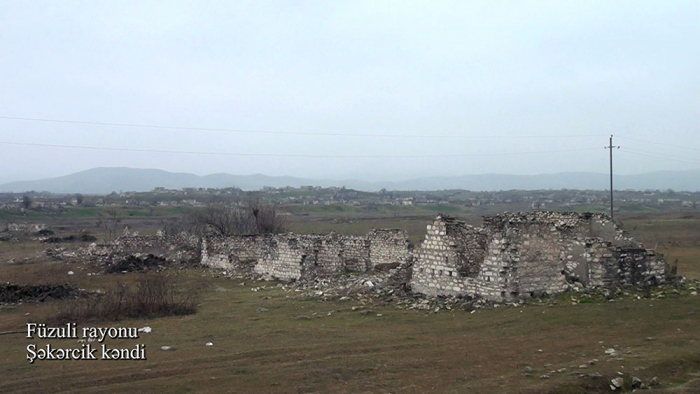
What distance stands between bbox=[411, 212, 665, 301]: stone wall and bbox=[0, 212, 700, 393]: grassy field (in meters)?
1.09

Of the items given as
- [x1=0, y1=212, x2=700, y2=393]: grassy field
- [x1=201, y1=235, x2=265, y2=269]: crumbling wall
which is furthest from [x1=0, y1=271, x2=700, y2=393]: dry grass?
[x1=201, y1=235, x2=265, y2=269]: crumbling wall

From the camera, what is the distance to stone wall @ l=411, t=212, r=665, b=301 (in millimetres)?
15516

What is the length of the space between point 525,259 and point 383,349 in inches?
250

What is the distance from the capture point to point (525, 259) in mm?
15516

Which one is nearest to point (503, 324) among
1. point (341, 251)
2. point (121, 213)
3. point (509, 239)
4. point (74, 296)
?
point (509, 239)

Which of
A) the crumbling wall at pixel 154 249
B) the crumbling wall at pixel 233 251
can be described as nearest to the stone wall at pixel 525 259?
the crumbling wall at pixel 233 251

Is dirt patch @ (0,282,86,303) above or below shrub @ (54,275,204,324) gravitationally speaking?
below

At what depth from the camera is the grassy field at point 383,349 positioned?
8.77m

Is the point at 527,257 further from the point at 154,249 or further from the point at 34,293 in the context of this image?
the point at 154,249

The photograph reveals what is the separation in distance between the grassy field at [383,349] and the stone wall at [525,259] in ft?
3.57

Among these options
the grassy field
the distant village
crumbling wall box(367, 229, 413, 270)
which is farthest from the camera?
the distant village

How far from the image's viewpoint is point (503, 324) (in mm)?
13086

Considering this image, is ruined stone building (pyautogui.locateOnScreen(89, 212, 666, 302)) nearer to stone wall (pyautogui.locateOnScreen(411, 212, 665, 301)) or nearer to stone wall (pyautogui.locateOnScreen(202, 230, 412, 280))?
stone wall (pyautogui.locateOnScreen(411, 212, 665, 301))

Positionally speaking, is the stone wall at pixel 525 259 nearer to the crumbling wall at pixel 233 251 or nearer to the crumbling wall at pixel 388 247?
the crumbling wall at pixel 388 247
